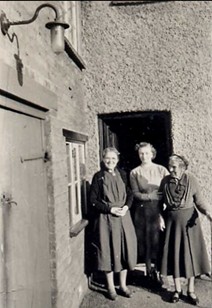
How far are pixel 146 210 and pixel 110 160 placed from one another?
87cm

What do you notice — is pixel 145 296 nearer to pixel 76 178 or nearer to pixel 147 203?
pixel 147 203

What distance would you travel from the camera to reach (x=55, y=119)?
3.86 meters

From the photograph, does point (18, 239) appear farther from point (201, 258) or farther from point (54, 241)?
point (201, 258)

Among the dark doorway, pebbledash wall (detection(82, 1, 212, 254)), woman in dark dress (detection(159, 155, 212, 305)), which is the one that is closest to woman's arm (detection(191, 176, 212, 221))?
woman in dark dress (detection(159, 155, 212, 305))

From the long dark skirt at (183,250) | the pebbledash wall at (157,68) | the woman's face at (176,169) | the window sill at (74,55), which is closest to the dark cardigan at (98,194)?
the long dark skirt at (183,250)

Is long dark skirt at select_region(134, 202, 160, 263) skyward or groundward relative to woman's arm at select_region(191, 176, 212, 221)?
groundward

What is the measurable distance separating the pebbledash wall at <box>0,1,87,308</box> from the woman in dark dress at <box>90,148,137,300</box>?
32cm

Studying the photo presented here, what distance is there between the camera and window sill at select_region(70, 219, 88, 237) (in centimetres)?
443

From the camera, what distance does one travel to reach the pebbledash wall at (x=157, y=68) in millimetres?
3967

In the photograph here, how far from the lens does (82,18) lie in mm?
5156

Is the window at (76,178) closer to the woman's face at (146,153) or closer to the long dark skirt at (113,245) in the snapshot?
the long dark skirt at (113,245)

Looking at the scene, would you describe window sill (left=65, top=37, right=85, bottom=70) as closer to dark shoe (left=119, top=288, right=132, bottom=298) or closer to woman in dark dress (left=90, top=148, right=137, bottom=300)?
woman in dark dress (left=90, top=148, right=137, bottom=300)

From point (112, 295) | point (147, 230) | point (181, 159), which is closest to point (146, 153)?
point (147, 230)

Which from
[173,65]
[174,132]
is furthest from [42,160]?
[173,65]
